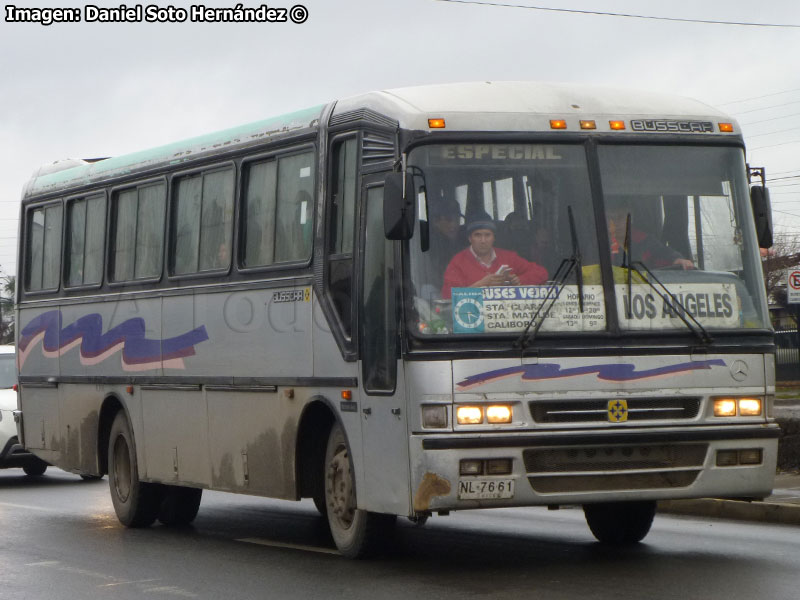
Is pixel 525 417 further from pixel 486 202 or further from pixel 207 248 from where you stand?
pixel 207 248

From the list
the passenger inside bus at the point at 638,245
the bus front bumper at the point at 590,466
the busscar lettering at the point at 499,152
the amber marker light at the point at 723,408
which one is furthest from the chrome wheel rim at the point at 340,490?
the amber marker light at the point at 723,408

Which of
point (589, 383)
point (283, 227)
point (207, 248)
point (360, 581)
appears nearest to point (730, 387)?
point (589, 383)

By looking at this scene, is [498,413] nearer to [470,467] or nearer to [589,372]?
[470,467]

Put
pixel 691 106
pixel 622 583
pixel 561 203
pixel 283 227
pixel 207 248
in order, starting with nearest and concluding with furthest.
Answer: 1. pixel 622 583
2. pixel 561 203
3. pixel 691 106
4. pixel 283 227
5. pixel 207 248

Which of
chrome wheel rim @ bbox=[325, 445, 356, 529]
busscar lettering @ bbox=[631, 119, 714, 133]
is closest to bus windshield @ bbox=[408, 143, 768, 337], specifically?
busscar lettering @ bbox=[631, 119, 714, 133]

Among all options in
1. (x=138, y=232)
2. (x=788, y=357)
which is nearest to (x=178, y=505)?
(x=138, y=232)

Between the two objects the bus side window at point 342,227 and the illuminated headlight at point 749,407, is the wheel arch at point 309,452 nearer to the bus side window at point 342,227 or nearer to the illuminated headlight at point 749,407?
the bus side window at point 342,227

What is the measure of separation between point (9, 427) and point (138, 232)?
7810 millimetres

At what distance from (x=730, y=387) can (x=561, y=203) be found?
5.41ft

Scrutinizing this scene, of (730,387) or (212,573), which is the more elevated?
(730,387)

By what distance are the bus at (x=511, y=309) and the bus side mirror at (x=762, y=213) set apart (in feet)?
0.05

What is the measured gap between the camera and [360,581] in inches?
396

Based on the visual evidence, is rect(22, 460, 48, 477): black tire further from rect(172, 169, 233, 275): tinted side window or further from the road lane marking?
the road lane marking

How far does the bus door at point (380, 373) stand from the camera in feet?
33.0
